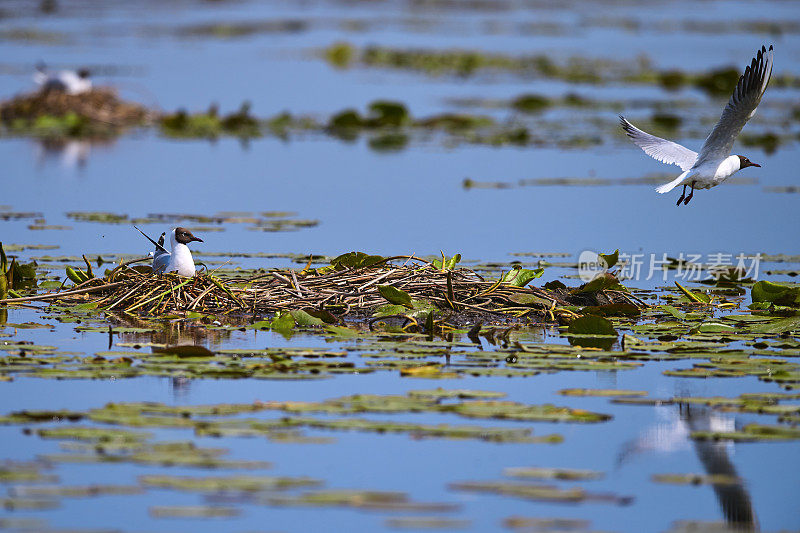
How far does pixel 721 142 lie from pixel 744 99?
1.96 feet

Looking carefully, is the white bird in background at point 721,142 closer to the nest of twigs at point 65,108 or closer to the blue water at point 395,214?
the blue water at point 395,214

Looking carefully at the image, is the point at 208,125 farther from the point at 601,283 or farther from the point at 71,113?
the point at 601,283

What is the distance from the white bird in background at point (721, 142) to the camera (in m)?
8.85

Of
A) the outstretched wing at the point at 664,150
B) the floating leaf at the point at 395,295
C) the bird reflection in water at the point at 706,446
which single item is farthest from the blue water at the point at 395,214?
the outstretched wing at the point at 664,150

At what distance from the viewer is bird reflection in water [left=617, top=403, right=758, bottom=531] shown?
17.0 ft

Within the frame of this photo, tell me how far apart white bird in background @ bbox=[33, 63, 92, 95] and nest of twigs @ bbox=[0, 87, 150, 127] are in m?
0.16

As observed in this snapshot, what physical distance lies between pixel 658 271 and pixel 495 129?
1212 centimetres

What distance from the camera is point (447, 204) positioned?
15.8 meters

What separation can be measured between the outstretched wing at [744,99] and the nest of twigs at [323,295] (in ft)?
4.84

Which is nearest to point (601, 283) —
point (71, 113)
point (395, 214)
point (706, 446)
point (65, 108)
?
point (706, 446)

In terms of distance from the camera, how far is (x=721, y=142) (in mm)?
9461

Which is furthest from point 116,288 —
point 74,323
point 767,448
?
point 767,448

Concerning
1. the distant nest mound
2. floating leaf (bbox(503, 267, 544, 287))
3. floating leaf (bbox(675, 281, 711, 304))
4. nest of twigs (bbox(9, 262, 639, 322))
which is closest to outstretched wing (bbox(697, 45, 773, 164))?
floating leaf (bbox(675, 281, 711, 304))

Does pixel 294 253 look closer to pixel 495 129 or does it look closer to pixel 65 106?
pixel 495 129
